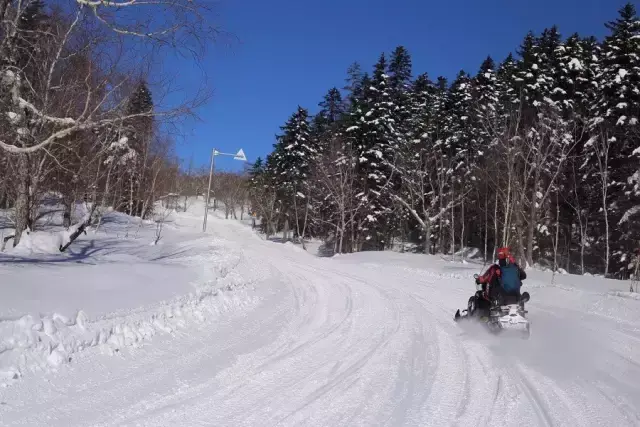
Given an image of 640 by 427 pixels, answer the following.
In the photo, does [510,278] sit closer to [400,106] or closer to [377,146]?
[377,146]

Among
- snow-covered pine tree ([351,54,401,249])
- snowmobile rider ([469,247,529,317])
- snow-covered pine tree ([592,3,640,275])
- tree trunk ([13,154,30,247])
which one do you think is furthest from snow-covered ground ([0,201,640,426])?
snow-covered pine tree ([351,54,401,249])

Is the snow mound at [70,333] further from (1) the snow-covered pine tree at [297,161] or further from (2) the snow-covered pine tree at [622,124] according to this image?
(1) the snow-covered pine tree at [297,161]

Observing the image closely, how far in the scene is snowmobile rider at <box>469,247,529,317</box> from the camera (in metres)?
9.14

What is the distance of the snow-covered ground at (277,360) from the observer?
15.2ft

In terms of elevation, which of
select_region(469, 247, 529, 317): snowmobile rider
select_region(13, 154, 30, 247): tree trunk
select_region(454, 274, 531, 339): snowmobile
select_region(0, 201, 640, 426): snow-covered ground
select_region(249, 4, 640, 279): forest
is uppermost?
select_region(249, 4, 640, 279): forest

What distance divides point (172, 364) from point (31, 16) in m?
7.37

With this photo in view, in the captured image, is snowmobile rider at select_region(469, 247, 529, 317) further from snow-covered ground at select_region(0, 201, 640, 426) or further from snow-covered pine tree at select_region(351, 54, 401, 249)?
snow-covered pine tree at select_region(351, 54, 401, 249)

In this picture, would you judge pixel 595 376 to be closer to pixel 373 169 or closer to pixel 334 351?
pixel 334 351

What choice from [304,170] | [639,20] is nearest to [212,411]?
[639,20]

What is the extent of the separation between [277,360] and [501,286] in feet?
16.3

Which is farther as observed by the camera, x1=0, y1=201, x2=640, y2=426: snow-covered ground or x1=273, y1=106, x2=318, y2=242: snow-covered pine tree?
x1=273, y1=106, x2=318, y2=242: snow-covered pine tree

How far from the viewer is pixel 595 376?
662cm

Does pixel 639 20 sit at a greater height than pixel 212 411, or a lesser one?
greater

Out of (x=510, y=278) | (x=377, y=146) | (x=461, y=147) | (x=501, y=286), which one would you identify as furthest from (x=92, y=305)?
(x=461, y=147)
